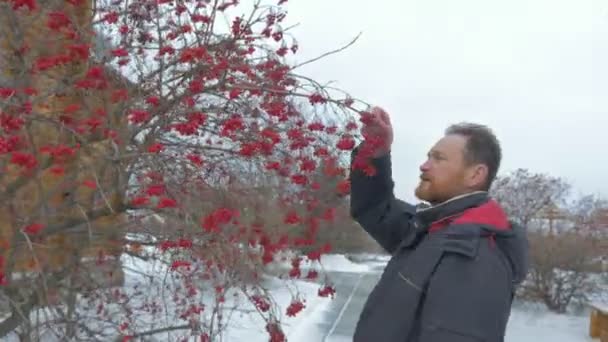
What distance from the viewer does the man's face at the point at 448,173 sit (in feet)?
5.99

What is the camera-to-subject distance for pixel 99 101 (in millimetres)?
3662

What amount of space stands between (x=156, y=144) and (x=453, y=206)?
6.26 feet

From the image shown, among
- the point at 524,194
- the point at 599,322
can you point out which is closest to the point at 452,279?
the point at 599,322

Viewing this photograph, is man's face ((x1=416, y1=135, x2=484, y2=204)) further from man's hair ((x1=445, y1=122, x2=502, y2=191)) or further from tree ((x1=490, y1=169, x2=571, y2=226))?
tree ((x1=490, y1=169, x2=571, y2=226))

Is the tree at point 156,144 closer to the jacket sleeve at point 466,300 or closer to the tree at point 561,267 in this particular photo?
the jacket sleeve at point 466,300

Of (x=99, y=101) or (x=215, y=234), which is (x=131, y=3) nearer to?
(x=99, y=101)

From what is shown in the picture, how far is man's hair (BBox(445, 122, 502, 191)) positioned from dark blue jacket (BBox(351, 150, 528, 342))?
91mm

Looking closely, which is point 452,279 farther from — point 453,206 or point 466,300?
point 453,206

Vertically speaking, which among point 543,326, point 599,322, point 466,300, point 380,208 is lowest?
point 543,326

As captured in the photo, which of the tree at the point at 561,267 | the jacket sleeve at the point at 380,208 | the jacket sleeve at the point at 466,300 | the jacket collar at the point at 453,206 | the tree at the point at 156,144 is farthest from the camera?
the tree at the point at 561,267

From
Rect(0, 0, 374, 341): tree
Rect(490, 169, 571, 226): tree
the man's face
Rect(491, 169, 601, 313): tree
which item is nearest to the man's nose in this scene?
the man's face

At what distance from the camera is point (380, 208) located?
2.35m

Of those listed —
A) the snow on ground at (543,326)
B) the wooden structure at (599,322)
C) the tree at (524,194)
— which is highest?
the tree at (524,194)

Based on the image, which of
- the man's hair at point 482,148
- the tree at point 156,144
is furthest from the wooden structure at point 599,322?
the man's hair at point 482,148
